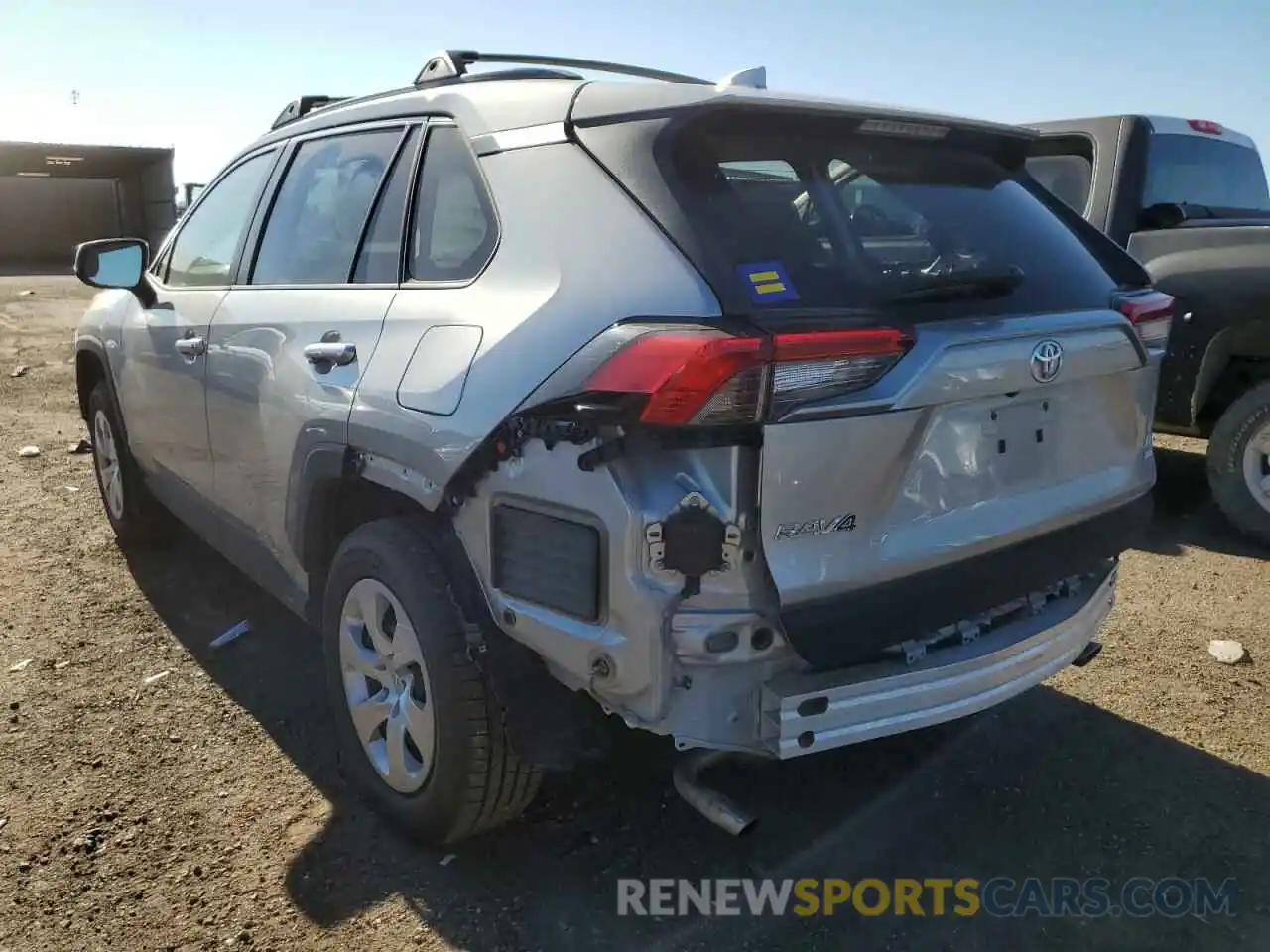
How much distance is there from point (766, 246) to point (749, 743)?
1.02 meters

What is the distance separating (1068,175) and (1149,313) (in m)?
3.28

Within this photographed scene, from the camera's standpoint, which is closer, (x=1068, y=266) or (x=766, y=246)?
(x=766, y=246)

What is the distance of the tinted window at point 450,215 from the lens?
254 cm

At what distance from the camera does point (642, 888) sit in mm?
2645

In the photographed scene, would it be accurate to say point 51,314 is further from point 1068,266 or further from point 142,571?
point 1068,266

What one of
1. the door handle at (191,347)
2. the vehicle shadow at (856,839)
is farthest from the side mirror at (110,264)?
the vehicle shadow at (856,839)

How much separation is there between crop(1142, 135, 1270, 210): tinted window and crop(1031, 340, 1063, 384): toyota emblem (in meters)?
3.62

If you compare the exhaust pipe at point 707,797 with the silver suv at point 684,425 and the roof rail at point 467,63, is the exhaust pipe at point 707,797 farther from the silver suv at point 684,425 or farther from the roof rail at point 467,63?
the roof rail at point 467,63

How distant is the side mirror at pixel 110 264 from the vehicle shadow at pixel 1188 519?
14.6 feet

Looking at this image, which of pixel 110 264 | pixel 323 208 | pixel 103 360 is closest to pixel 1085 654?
pixel 323 208

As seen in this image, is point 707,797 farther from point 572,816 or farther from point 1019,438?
point 1019,438

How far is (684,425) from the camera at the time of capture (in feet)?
6.44

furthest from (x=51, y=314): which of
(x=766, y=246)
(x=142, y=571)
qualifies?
(x=766, y=246)

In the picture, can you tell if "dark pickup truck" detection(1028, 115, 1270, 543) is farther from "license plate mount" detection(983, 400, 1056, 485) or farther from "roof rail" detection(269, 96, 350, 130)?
"roof rail" detection(269, 96, 350, 130)
